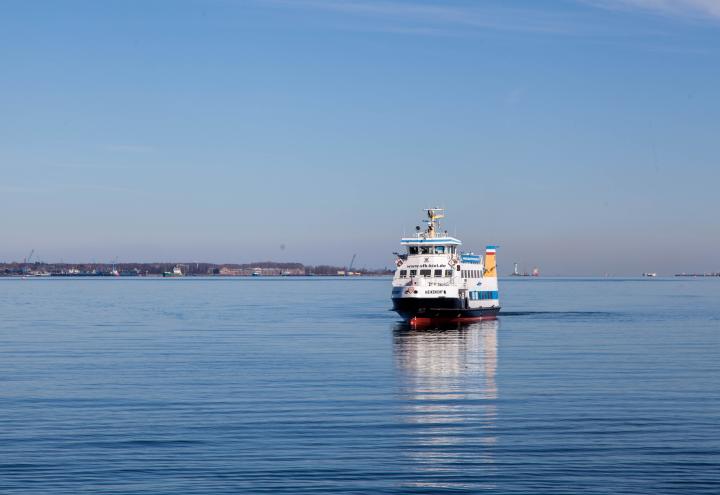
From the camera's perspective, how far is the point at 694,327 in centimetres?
9806

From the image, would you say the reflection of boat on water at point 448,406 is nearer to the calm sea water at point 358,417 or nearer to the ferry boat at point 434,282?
the calm sea water at point 358,417

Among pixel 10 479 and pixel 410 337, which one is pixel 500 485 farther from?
pixel 410 337

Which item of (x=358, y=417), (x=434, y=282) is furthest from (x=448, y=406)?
(x=434, y=282)

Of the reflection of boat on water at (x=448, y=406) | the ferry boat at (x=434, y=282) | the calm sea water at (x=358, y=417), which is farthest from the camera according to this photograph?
the ferry boat at (x=434, y=282)

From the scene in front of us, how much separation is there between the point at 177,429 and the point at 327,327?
6519 cm

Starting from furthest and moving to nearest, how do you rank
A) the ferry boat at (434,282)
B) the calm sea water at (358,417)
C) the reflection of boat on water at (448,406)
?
the ferry boat at (434,282)
the reflection of boat on water at (448,406)
the calm sea water at (358,417)

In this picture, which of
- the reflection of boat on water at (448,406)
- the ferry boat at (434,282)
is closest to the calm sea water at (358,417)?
the reflection of boat on water at (448,406)

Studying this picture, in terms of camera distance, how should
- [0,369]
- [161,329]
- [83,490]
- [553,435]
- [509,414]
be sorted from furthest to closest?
1. [161,329]
2. [0,369]
3. [509,414]
4. [553,435]
5. [83,490]

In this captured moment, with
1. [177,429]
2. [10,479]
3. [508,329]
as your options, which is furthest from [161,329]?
[10,479]

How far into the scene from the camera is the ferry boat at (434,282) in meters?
96.9

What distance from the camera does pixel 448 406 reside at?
1634 inches

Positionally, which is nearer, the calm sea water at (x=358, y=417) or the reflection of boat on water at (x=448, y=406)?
the calm sea water at (x=358, y=417)

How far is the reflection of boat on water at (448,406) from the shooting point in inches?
1134

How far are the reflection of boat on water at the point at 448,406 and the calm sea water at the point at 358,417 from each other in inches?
4.7
